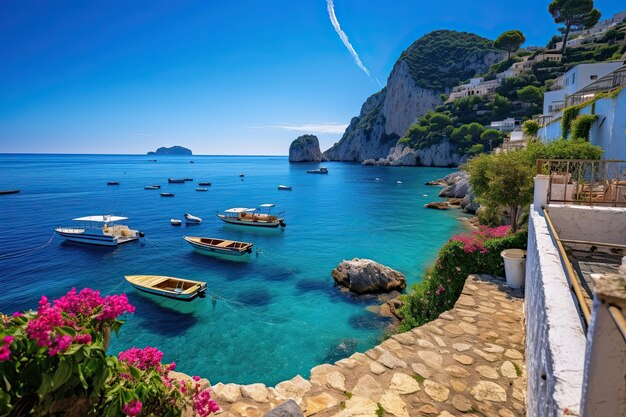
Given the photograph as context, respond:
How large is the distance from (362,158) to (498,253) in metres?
161

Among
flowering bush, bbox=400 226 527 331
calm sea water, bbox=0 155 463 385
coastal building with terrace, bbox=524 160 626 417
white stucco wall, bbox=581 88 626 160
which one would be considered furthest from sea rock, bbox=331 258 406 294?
white stucco wall, bbox=581 88 626 160

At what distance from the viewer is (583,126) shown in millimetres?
21859

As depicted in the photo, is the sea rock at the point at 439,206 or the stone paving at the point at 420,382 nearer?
A: the stone paving at the point at 420,382

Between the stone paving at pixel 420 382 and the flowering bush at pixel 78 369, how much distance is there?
2081 mm

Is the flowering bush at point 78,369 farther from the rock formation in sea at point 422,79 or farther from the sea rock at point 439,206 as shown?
the rock formation in sea at point 422,79

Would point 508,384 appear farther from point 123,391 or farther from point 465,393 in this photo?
point 123,391

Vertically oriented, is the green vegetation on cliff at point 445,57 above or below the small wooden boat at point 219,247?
above

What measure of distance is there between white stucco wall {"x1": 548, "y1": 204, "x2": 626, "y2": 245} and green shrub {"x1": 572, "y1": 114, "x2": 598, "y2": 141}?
18.9 metres

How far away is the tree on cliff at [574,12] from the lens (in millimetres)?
73125

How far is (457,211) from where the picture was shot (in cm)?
3897

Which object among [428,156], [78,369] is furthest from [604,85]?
[428,156]

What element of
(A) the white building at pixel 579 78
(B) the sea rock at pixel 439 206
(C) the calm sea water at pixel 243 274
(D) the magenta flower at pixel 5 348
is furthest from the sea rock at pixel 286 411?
(A) the white building at pixel 579 78

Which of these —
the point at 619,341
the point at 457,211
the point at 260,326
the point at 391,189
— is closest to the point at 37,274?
the point at 260,326

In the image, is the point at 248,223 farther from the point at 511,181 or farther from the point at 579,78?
the point at 579,78
